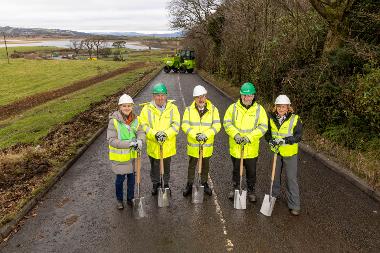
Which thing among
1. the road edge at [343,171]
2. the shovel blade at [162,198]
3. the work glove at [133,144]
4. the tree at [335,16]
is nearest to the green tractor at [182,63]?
the tree at [335,16]

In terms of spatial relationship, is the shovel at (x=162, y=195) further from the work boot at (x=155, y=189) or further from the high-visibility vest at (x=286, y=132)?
the high-visibility vest at (x=286, y=132)

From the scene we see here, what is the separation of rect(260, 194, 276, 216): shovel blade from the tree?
6262mm

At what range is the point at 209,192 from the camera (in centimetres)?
677

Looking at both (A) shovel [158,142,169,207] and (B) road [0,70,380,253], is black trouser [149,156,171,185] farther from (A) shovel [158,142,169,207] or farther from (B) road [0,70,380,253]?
(B) road [0,70,380,253]

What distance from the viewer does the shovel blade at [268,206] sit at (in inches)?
233

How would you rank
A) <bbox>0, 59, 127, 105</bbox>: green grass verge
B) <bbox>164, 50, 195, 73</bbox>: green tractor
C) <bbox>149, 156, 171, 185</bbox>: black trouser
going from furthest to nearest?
<bbox>164, 50, 195, 73</bbox>: green tractor
<bbox>0, 59, 127, 105</bbox>: green grass verge
<bbox>149, 156, 171, 185</bbox>: black trouser

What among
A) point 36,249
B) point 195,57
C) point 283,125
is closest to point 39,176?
point 36,249

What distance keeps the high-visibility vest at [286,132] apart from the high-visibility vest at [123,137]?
2509 millimetres

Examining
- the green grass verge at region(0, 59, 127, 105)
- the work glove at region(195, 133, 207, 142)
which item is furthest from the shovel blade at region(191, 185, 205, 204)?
the green grass verge at region(0, 59, 127, 105)

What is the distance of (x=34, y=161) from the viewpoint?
27.6 ft

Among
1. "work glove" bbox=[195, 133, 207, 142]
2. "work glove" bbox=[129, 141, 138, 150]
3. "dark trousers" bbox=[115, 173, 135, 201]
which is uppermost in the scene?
"work glove" bbox=[195, 133, 207, 142]

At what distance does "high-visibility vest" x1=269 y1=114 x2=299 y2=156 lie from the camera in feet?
19.1

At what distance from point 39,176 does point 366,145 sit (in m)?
8.00

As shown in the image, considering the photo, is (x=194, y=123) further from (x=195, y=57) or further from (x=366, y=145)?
(x=195, y=57)
